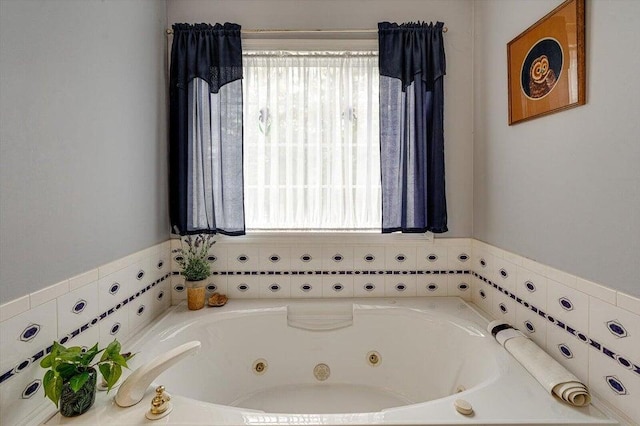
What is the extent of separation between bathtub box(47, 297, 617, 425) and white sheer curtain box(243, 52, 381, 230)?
0.64m

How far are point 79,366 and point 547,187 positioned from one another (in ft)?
5.65

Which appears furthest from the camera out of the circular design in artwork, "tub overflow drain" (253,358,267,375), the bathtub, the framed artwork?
"tub overflow drain" (253,358,267,375)

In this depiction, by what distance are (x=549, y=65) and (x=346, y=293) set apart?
1.46 metres

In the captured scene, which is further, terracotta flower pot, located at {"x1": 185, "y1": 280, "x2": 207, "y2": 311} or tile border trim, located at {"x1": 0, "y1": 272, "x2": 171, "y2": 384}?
terracotta flower pot, located at {"x1": 185, "y1": 280, "x2": 207, "y2": 311}

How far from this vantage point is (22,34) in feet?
3.00

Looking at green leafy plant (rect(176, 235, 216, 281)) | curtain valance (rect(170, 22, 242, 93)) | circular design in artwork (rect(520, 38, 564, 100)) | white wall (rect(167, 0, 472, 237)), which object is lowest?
green leafy plant (rect(176, 235, 216, 281))

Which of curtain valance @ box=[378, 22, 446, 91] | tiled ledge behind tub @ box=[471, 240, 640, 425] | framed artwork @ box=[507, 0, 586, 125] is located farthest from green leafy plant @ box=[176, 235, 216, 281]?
framed artwork @ box=[507, 0, 586, 125]

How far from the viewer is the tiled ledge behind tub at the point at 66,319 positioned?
878 mm

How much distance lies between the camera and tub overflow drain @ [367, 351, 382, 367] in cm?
171

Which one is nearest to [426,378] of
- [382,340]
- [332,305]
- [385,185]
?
[382,340]

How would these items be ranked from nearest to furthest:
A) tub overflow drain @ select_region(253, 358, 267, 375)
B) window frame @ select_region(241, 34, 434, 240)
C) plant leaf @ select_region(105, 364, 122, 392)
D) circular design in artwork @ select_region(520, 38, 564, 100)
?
plant leaf @ select_region(105, 364, 122, 392) → circular design in artwork @ select_region(520, 38, 564, 100) → tub overflow drain @ select_region(253, 358, 267, 375) → window frame @ select_region(241, 34, 434, 240)

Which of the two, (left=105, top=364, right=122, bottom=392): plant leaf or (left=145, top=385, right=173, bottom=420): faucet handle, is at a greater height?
(left=105, top=364, right=122, bottom=392): plant leaf

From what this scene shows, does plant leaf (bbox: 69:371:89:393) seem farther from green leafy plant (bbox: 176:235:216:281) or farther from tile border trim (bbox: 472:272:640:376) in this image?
tile border trim (bbox: 472:272:640:376)

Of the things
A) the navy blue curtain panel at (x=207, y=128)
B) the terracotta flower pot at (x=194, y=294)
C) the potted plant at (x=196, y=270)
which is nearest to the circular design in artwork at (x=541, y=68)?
the navy blue curtain panel at (x=207, y=128)
